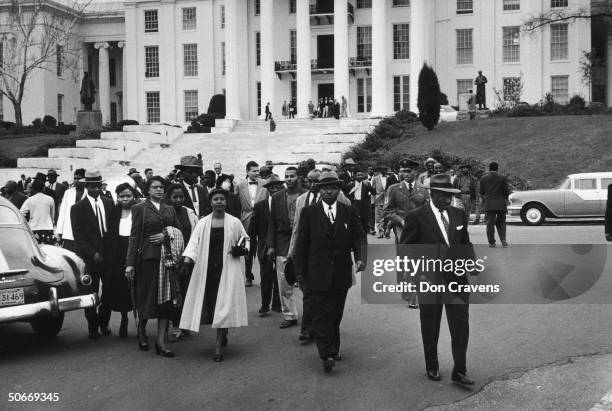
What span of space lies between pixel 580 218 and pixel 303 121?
28077 mm

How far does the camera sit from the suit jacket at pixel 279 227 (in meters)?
10.3

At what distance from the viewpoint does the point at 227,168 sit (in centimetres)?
4219

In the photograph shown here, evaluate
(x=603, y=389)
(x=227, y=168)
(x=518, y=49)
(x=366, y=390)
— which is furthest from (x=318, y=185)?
(x=518, y=49)

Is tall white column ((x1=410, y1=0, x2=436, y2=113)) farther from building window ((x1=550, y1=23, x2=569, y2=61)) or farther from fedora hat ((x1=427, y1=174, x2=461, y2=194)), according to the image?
fedora hat ((x1=427, y1=174, x2=461, y2=194))

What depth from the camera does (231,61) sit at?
53.7m

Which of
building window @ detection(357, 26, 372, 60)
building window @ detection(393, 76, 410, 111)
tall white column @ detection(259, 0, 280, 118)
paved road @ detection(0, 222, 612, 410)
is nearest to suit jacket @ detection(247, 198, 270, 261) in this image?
paved road @ detection(0, 222, 612, 410)

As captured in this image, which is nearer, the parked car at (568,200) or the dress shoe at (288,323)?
the dress shoe at (288,323)

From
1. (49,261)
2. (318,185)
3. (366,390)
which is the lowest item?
(366,390)

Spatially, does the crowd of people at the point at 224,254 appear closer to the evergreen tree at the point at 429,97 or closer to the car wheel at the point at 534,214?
the car wheel at the point at 534,214

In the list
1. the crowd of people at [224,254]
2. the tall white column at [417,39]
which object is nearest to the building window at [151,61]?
the tall white column at [417,39]

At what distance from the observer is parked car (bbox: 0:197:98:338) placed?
8523mm

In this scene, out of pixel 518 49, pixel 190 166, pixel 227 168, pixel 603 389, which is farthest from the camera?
pixel 518 49

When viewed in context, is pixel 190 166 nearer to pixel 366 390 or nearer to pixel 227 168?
pixel 366 390

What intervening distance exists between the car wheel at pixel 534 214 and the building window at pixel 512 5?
33.5 m
